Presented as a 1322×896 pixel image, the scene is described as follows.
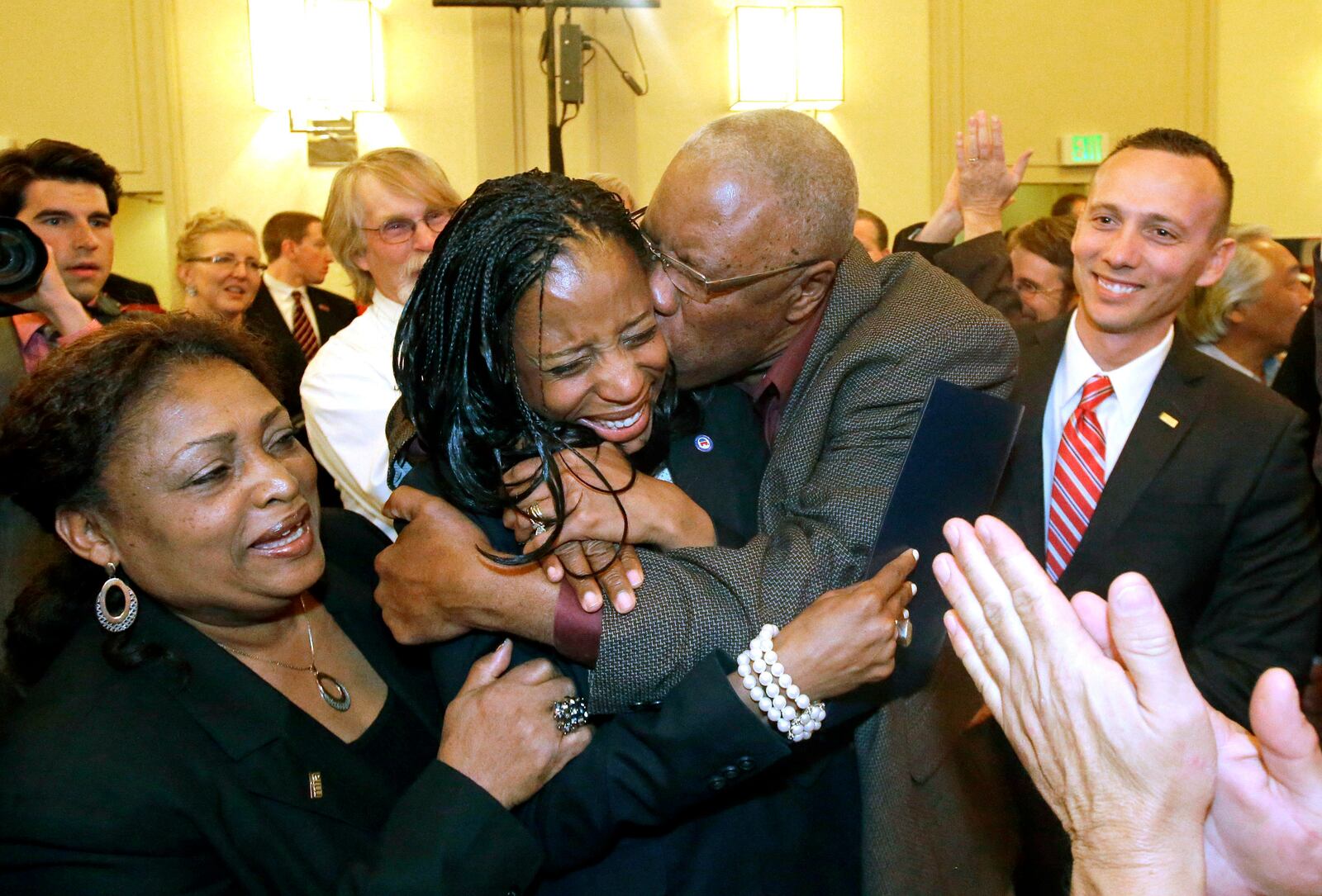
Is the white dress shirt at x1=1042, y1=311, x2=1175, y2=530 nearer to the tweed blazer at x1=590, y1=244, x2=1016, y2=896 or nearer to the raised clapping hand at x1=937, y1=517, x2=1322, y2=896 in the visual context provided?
the tweed blazer at x1=590, y1=244, x2=1016, y2=896

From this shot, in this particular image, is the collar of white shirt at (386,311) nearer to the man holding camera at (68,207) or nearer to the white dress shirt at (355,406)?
the white dress shirt at (355,406)

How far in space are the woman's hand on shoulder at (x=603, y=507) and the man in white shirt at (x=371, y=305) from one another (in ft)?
3.48

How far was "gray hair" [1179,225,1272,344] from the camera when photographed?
352 cm

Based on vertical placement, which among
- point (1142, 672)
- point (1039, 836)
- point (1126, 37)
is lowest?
point (1039, 836)

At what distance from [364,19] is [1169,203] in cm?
409

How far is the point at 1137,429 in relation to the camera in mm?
2383

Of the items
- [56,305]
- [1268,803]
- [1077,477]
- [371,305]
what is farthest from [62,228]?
[1268,803]

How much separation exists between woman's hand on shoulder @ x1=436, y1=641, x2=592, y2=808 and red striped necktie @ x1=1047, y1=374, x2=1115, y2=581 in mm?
1273

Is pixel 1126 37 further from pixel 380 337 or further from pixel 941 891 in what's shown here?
pixel 941 891

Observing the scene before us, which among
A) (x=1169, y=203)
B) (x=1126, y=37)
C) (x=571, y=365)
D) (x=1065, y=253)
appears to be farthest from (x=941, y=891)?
(x=1126, y=37)

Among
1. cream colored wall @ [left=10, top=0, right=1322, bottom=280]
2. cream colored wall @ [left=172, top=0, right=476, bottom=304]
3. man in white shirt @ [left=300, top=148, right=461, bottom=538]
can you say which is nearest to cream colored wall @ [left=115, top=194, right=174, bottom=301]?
cream colored wall @ [left=10, top=0, right=1322, bottom=280]

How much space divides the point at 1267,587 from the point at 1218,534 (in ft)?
0.46

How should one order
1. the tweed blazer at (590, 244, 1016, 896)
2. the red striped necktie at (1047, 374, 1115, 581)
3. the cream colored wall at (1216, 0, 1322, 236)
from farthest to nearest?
the cream colored wall at (1216, 0, 1322, 236)
the red striped necktie at (1047, 374, 1115, 581)
the tweed blazer at (590, 244, 1016, 896)

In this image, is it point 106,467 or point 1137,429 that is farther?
point 1137,429
